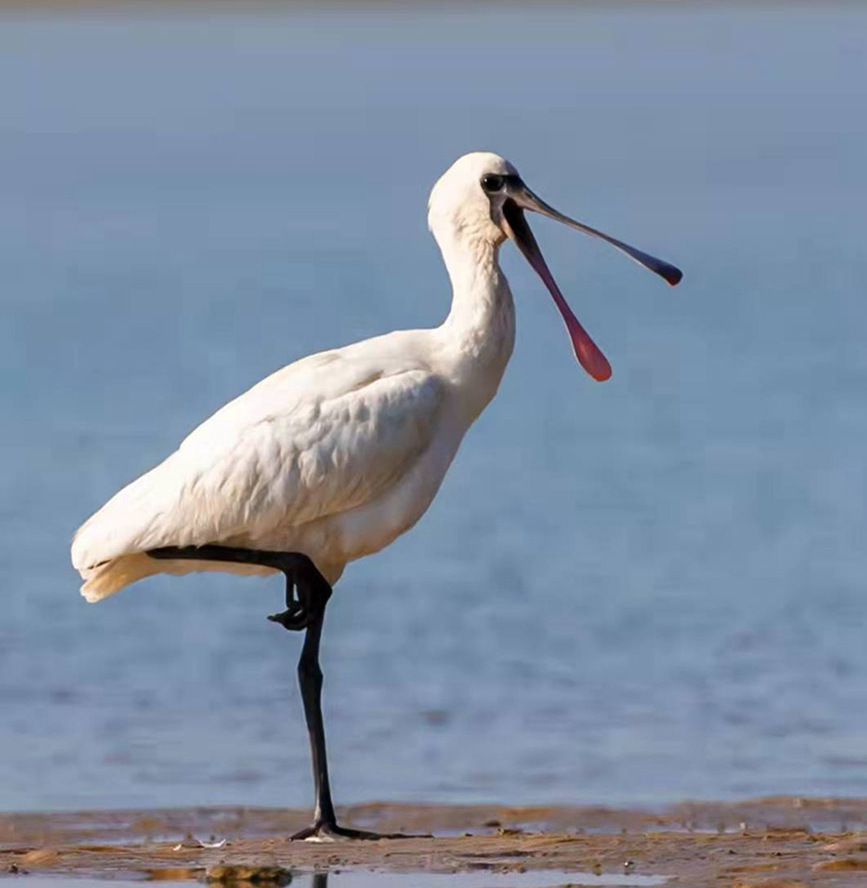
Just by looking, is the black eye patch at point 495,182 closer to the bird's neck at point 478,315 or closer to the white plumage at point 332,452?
the white plumage at point 332,452

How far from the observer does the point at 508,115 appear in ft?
165

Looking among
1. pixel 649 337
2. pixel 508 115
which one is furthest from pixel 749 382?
pixel 508 115

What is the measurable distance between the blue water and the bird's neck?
1808 millimetres

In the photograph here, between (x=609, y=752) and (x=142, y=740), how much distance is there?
76.6 inches

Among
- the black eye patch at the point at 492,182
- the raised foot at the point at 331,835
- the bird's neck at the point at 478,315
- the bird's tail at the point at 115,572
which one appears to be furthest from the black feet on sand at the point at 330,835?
the black eye patch at the point at 492,182

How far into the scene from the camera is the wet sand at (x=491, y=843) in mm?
8812

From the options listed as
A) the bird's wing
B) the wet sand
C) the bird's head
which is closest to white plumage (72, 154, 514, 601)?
the bird's wing

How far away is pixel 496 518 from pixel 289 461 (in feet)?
23.2

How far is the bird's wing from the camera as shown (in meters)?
9.87

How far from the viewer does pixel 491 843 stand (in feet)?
30.8

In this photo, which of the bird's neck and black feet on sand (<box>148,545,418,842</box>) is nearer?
black feet on sand (<box>148,545,418,842</box>)

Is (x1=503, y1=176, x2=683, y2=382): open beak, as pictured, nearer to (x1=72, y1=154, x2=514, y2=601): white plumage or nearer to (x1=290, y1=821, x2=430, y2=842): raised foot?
(x1=72, y1=154, x2=514, y2=601): white plumage

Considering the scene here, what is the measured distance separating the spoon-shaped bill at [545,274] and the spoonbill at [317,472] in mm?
149

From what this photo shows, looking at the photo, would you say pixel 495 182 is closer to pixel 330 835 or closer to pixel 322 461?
pixel 322 461
